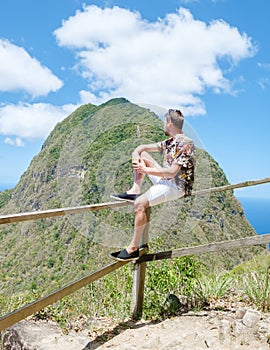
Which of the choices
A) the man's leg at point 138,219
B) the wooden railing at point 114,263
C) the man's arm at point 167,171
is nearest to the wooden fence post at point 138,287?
the wooden railing at point 114,263

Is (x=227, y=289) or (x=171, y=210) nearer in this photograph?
(x=171, y=210)

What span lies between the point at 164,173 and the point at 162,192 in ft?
0.45

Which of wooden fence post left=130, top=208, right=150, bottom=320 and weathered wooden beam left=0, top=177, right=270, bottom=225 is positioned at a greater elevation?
weathered wooden beam left=0, top=177, right=270, bottom=225

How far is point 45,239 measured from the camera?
3466cm

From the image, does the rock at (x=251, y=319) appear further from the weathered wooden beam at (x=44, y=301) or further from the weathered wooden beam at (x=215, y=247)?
the weathered wooden beam at (x=44, y=301)

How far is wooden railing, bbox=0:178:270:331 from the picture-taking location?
233 centimetres

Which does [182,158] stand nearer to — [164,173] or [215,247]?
[164,173]

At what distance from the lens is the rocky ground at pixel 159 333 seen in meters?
2.82

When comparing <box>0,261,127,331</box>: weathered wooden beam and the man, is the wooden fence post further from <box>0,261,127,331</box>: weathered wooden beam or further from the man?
the man

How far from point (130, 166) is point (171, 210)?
1.55 feet

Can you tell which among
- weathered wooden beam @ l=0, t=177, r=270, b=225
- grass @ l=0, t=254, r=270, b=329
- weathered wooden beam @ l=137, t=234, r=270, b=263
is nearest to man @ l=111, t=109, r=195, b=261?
weathered wooden beam @ l=0, t=177, r=270, b=225

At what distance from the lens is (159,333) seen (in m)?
3.09

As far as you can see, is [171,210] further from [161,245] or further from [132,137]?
[161,245]

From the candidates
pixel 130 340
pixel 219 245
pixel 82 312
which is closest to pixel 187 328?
pixel 130 340
